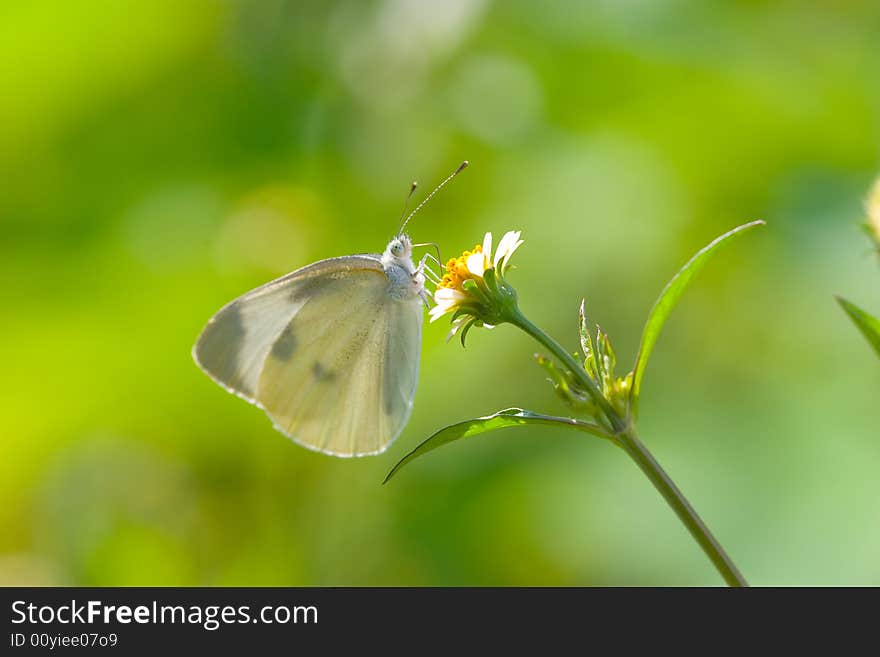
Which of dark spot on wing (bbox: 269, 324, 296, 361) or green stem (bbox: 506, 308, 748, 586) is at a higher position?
dark spot on wing (bbox: 269, 324, 296, 361)

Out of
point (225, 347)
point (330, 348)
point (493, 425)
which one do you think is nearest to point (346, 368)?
point (330, 348)

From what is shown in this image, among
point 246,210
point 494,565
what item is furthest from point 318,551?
point 246,210

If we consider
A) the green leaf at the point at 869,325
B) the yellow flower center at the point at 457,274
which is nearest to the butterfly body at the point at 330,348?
the yellow flower center at the point at 457,274

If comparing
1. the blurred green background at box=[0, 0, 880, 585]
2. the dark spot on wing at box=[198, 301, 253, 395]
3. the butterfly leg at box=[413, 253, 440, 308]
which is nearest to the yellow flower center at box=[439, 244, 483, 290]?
the butterfly leg at box=[413, 253, 440, 308]

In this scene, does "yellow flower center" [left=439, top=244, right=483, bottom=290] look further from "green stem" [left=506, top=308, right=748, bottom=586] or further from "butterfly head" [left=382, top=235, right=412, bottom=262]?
"butterfly head" [left=382, top=235, right=412, bottom=262]

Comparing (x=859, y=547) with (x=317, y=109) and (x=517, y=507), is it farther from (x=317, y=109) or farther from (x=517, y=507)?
(x=317, y=109)

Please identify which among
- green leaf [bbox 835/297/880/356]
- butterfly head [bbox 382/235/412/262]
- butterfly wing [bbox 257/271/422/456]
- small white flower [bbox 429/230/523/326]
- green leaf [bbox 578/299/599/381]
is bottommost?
green leaf [bbox 835/297/880/356]
